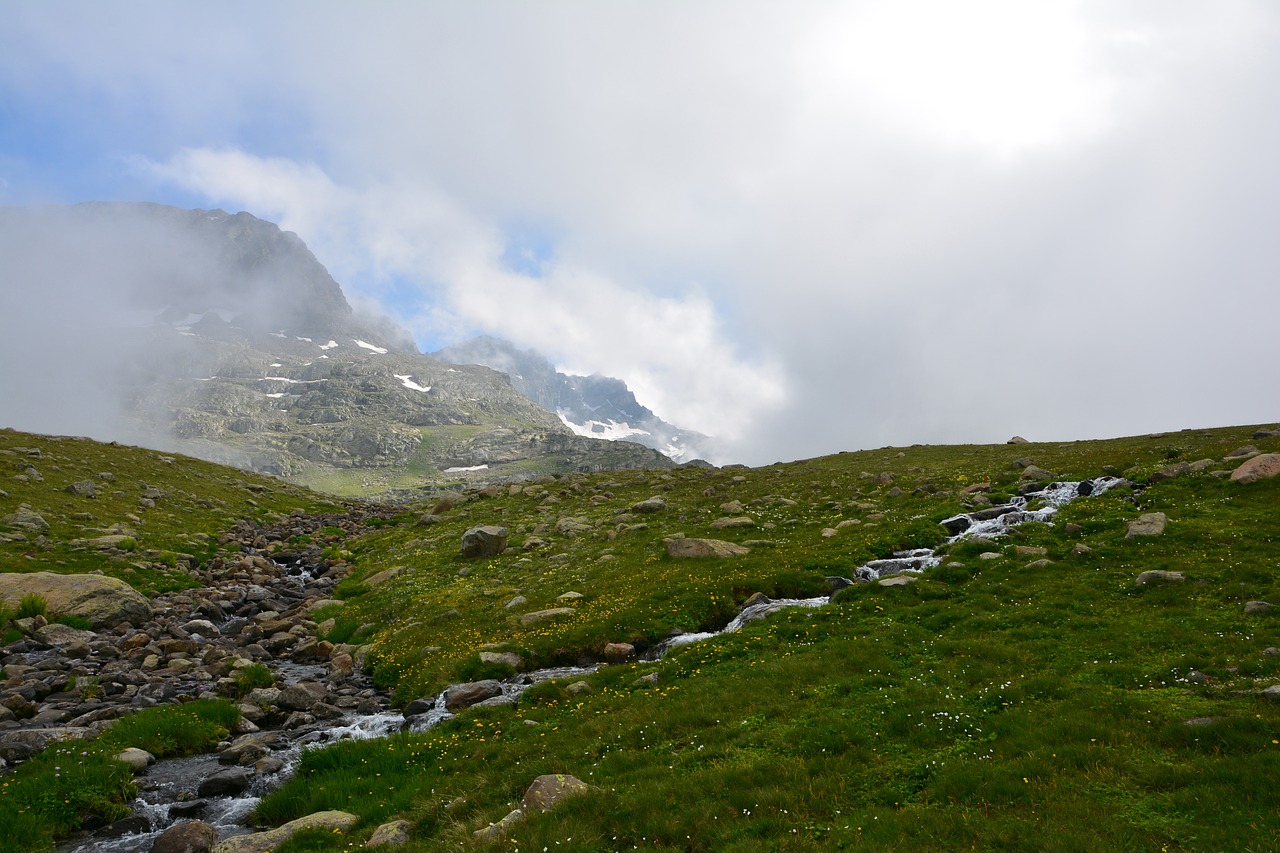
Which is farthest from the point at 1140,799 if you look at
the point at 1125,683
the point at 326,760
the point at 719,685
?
the point at 326,760

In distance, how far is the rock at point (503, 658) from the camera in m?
23.5

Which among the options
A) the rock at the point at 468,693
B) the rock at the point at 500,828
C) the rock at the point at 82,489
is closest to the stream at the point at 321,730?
the rock at the point at 468,693

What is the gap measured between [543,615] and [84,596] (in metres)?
20.9

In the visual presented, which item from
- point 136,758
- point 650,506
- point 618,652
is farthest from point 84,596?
point 650,506

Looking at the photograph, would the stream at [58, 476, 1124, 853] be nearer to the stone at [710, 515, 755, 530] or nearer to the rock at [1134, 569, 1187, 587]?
the rock at [1134, 569, 1187, 587]

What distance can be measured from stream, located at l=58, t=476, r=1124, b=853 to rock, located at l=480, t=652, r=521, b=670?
574 millimetres

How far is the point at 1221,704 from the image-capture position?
12883 millimetres

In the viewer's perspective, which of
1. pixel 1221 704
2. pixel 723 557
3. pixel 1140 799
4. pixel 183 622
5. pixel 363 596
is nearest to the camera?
pixel 1140 799

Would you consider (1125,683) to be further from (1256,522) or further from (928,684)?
(1256,522)

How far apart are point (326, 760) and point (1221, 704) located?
70.0ft

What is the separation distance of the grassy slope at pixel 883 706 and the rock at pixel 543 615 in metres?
0.63

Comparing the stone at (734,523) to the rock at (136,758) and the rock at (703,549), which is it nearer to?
the rock at (703,549)

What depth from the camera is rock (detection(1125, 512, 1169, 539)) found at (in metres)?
26.6

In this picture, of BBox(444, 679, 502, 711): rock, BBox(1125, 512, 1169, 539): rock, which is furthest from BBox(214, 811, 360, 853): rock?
BBox(1125, 512, 1169, 539): rock
